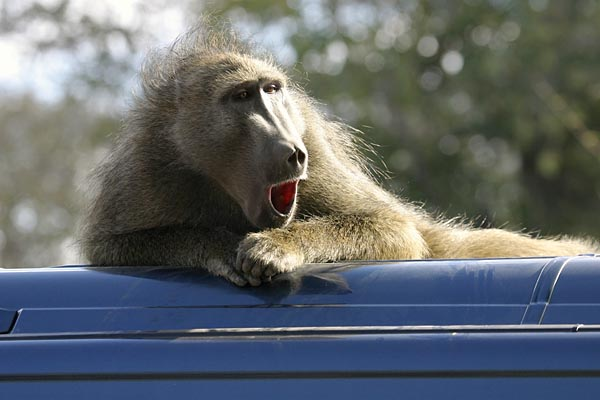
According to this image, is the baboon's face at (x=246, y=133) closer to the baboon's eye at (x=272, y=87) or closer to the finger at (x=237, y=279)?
the baboon's eye at (x=272, y=87)

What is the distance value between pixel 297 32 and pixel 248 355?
12458 millimetres

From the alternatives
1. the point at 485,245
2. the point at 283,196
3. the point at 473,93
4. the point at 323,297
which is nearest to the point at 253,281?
the point at 323,297

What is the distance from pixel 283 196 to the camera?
371 cm

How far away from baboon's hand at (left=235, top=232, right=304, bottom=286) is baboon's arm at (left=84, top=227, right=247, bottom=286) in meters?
0.08

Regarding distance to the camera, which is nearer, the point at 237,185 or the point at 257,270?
the point at 257,270

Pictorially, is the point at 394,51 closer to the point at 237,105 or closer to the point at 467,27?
the point at 467,27

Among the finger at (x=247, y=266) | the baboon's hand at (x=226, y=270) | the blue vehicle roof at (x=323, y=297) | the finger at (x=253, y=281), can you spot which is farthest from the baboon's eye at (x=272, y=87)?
the blue vehicle roof at (x=323, y=297)

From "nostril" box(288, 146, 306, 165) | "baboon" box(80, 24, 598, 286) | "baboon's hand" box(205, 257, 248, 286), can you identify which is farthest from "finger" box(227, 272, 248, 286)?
"nostril" box(288, 146, 306, 165)

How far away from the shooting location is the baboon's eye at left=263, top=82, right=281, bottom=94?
4.07m

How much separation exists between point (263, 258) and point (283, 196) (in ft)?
2.63

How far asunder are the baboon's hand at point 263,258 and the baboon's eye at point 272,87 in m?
0.84

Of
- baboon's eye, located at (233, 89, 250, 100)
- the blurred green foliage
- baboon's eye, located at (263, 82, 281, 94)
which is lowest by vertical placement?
the blurred green foliage

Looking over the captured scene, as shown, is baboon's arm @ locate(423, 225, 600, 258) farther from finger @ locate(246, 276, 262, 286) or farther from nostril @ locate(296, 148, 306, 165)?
finger @ locate(246, 276, 262, 286)

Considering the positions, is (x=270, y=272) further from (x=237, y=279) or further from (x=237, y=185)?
(x=237, y=185)
